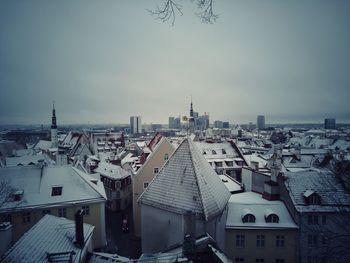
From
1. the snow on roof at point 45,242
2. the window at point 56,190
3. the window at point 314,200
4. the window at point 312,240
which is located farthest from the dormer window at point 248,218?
the window at point 56,190

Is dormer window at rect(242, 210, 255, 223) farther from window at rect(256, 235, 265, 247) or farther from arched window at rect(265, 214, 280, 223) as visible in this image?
window at rect(256, 235, 265, 247)

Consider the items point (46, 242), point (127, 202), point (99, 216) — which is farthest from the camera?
point (127, 202)

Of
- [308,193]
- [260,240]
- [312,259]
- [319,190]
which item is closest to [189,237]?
[260,240]

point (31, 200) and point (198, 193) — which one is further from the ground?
point (198, 193)

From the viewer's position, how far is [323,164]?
43.5m

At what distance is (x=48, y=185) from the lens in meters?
24.1

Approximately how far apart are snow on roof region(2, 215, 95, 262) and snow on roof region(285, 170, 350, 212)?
1661 cm

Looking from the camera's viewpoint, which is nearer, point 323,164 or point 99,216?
point 99,216

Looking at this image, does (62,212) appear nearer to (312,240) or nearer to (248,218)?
(248,218)

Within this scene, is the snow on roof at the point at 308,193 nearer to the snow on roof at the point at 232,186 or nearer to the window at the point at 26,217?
the snow on roof at the point at 232,186

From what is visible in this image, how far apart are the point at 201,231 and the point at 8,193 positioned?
55.8 feet

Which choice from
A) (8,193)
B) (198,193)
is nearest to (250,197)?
(198,193)

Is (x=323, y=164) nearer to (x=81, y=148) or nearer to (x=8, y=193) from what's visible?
(x=8, y=193)

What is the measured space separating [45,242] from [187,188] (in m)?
9.00
